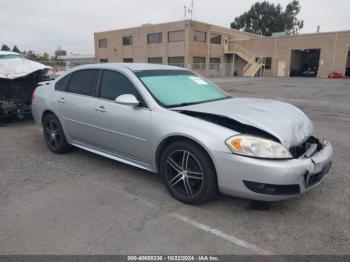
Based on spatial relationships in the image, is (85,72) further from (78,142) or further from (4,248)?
(4,248)

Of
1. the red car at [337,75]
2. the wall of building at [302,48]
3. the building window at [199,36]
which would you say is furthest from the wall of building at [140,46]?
the red car at [337,75]

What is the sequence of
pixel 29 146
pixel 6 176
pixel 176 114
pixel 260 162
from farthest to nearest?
pixel 29 146 → pixel 6 176 → pixel 176 114 → pixel 260 162

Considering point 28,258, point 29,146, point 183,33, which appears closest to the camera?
point 28,258

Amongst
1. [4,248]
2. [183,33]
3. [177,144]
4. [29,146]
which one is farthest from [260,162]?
[183,33]

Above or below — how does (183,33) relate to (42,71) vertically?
above

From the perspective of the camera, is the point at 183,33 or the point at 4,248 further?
the point at 183,33

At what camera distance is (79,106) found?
4.59 meters

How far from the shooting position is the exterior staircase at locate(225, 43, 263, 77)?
42.6 m

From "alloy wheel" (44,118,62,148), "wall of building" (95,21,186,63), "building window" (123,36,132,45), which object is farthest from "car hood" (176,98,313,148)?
"building window" (123,36,132,45)

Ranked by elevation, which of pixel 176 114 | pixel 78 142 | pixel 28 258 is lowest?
pixel 28 258

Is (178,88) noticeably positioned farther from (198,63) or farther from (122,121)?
(198,63)

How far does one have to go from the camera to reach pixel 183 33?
3862cm

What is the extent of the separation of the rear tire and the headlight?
10.5 ft

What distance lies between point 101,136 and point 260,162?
234 centimetres
